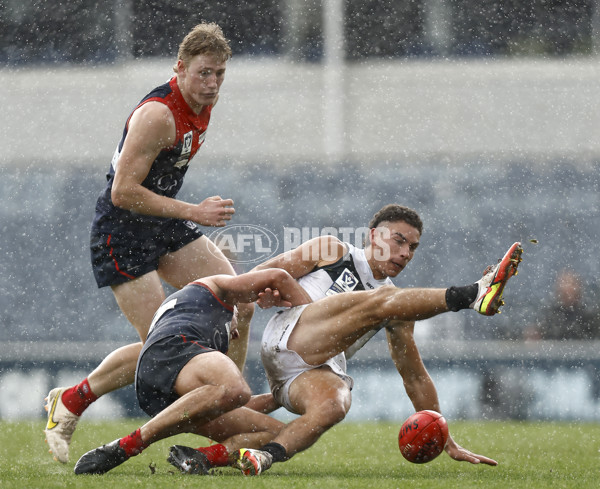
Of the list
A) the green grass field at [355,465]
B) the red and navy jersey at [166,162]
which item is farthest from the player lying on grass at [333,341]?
the red and navy jersey at [166,162]

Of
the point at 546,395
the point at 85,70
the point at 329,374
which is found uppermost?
the point at 85,70

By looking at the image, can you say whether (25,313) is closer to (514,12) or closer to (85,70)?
(85,70)

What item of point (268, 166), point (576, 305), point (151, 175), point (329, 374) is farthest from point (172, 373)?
point (268, 166)

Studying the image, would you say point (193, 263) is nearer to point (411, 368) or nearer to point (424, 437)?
point (411, 368)

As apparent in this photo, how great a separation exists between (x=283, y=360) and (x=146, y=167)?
1.17m

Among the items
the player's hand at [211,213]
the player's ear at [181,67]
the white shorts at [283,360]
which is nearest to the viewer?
the player's hand at [211,213]

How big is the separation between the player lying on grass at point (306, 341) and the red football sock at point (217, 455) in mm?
18

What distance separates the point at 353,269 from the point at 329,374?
0.67 metres

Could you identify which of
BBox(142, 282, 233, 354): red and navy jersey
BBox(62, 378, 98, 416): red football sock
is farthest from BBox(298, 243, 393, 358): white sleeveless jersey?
BBox(62, 378, 98, 416): red football sock

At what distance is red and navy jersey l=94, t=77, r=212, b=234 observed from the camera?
5.13m

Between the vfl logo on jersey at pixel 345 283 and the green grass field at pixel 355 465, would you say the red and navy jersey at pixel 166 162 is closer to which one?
the vfl logo on jersey at pixel 345 283

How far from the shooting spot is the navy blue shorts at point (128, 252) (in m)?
5.25

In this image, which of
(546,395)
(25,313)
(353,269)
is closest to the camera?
(353,269)

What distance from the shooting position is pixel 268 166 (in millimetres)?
13219
